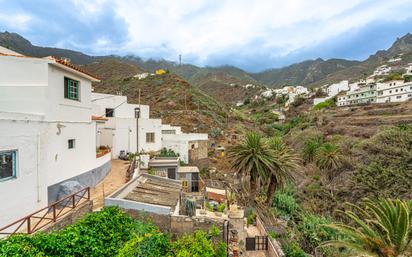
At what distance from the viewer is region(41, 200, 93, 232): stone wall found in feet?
23.2

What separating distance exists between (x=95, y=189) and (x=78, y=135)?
10.5ft

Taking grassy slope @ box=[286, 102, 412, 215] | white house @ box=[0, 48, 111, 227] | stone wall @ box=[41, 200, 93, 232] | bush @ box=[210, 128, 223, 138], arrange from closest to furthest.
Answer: stone wall @ box=[41, 200, 93, 232] < white house @ box=[0, 48, 111, 227] < grassy slope @ box=[286, 102, 412, 215] < bush @ box=[210, 128, 223, 138]

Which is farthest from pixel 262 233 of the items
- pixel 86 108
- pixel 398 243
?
pixel 86 108

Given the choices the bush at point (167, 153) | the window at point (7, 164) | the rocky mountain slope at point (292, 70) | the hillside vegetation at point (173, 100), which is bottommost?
the bush at point (167, 153)

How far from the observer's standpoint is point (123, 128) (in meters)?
20.3

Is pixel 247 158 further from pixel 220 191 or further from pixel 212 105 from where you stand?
pixel 212 105

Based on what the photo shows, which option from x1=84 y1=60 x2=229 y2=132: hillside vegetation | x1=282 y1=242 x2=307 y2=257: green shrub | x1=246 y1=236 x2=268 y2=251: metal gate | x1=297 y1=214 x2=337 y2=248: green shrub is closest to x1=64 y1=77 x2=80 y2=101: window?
x1=246 y1=236 x2=268 y2=251: metal gate

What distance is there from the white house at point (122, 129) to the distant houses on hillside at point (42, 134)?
18.4ft

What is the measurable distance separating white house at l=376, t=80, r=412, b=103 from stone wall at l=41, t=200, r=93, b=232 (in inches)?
2540

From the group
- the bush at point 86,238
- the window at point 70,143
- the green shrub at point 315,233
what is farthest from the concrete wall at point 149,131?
the green shrub at point 315,233

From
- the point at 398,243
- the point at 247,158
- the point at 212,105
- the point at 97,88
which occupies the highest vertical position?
the point at 97,88

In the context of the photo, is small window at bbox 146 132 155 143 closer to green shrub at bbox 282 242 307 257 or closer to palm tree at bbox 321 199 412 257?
green shrub at bbox 282 242 307 257

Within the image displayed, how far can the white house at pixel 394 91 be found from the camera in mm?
50188

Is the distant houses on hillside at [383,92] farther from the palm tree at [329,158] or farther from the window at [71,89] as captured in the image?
the window at [71,89]
